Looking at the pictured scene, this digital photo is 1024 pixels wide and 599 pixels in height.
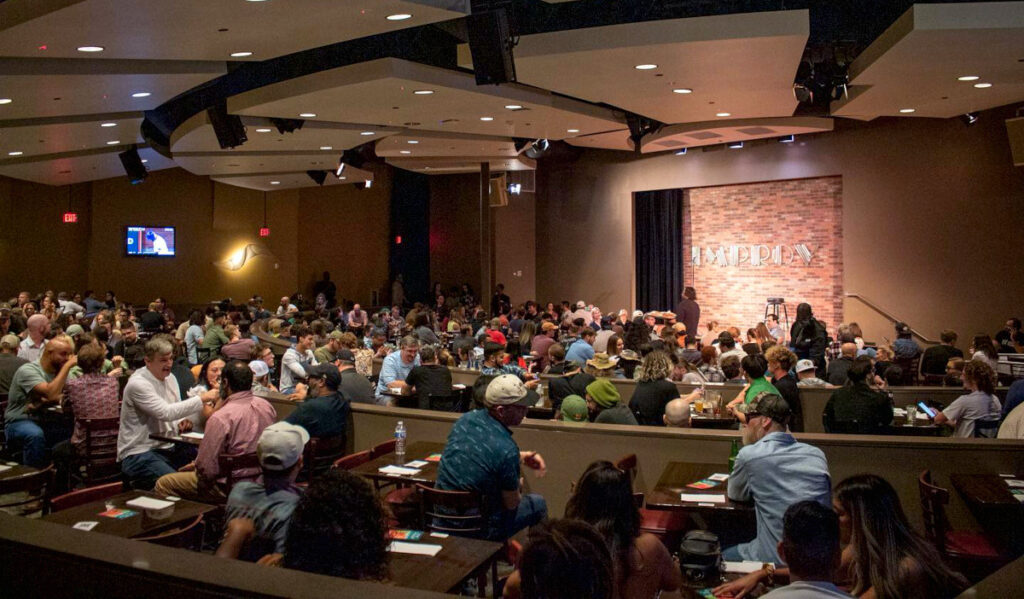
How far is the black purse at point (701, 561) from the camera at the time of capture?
3207 mm

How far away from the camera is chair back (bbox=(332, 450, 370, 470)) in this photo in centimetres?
512

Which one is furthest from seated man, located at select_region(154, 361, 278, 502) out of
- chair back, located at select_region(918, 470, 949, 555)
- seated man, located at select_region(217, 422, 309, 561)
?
chair back, located at select_region(918, 470, 949, 555)

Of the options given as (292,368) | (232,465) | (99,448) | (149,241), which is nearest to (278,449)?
(232,465)

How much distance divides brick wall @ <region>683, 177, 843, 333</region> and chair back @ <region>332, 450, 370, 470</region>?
11.9 m

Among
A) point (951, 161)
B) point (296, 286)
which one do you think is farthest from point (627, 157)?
point (296, 286)

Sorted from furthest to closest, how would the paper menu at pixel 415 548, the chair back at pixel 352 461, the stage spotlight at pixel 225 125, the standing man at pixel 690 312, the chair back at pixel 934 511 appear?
the standing man at pixel 690 312
the stage spotlight at pixel 225 125
the chair back at pixel 352 461
the chair back at pixel 934 511
the paper menu at pixel 415 548

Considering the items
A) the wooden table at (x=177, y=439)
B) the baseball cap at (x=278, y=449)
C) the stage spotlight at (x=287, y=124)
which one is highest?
the stage spotlight at (x=287, y=124)

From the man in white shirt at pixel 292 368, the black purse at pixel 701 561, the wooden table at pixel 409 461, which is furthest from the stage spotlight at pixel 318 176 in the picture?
the black purse at pixel 701 561

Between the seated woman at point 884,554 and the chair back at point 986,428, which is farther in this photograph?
the chair back at point 986,428

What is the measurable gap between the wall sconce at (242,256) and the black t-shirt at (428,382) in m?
15.3

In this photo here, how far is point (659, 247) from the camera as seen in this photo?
59.5ft

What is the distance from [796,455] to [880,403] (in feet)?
8.79

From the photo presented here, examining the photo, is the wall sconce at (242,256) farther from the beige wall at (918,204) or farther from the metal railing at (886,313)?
the metal railing at (886,313)

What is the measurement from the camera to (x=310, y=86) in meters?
8.95
